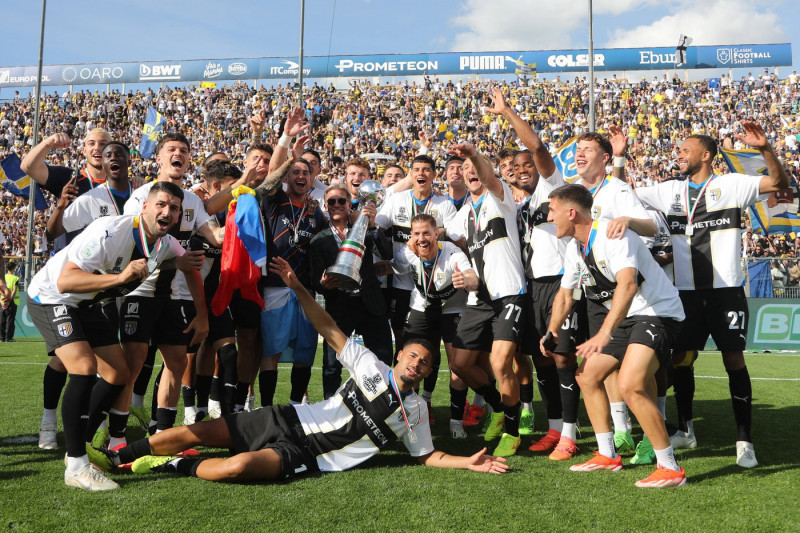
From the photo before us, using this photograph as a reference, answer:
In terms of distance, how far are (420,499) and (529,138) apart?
9.74 ft

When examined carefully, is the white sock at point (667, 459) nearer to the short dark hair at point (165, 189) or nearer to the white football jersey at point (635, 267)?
the white football jersey at point (635, 267)

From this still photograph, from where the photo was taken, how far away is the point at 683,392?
617cm

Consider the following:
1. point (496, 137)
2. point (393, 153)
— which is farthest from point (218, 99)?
point (496, 137)

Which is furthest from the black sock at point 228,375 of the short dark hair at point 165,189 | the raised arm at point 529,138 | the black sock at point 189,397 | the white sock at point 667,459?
the white sock at point 667,459

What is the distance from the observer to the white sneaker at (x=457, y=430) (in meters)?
6.22

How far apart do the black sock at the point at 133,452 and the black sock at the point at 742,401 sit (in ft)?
14.6

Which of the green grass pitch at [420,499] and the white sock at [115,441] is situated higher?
the white sock at [115,441]

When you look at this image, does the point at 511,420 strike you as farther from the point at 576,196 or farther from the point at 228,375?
the point at 228,375

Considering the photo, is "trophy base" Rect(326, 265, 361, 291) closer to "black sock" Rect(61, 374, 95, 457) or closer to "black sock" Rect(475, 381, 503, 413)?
"black sock" Rect(475, 381, 503, 413)

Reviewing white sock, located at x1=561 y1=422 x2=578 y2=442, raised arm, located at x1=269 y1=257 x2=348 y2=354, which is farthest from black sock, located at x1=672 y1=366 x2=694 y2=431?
raised arm, located at x1=269 y1=257 x2=348 y2=354

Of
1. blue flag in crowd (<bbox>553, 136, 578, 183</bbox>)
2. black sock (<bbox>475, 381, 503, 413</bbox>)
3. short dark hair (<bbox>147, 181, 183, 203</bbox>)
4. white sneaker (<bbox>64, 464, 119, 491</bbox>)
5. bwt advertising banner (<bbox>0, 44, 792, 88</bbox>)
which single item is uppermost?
bwt advertising banner (<bbox>0, 44, 792, 88</bbox>)

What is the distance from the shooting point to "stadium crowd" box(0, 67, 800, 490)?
4.48 meters

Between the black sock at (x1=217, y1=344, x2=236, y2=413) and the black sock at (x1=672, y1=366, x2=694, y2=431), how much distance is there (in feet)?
13.3

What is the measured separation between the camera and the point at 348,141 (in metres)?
32.6
